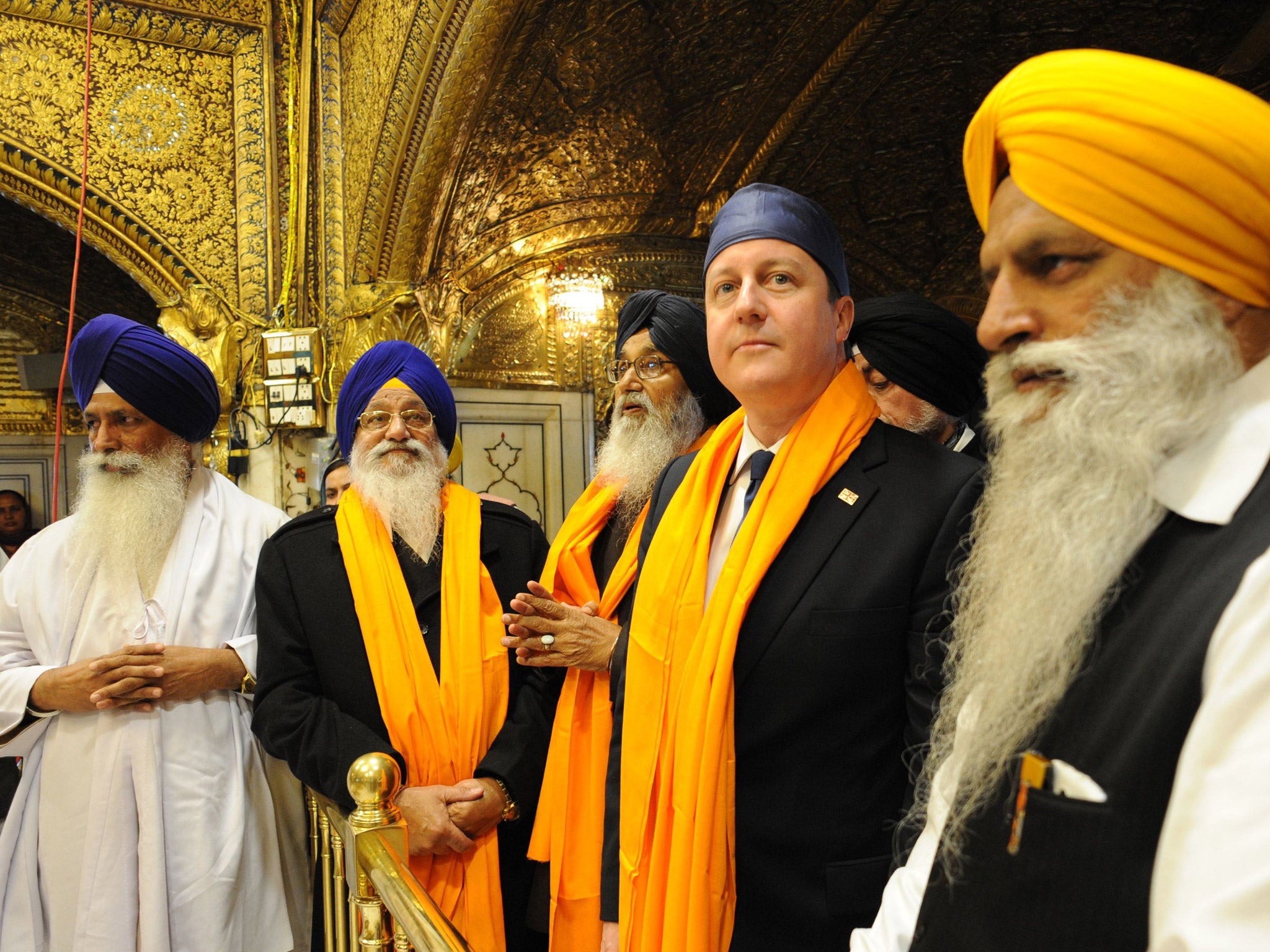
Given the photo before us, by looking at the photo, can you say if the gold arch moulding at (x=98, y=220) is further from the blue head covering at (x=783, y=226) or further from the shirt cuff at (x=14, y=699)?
the blue head covering at (x=783, y=226)

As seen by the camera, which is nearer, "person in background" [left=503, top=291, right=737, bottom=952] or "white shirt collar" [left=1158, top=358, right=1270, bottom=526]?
"white shirt collar" [left=1158, top=358, right=1270, bottom=526]

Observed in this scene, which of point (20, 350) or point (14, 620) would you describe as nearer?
point (14, 620)

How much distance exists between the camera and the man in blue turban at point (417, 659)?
6.56 feet

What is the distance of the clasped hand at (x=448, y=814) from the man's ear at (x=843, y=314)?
4.31ft

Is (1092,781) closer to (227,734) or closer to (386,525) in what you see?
(386,525)

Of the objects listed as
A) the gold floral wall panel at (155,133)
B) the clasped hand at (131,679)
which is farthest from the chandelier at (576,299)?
the clasped hand at (131,679)

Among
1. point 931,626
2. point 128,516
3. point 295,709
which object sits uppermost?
point 128,516

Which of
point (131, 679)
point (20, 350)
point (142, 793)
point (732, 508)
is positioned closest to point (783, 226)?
point (732, 508)

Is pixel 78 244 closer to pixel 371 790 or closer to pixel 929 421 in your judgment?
pixel 371 790

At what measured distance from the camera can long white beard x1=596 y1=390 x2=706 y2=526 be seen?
253 cm

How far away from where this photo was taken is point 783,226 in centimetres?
153

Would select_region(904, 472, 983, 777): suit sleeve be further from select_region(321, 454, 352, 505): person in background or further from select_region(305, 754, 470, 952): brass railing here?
select_region(321, 454, 352, 505): person in background

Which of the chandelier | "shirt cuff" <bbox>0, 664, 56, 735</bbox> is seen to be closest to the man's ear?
"shirt cuff" <bbox>0, 664, 56, 735</bbox>

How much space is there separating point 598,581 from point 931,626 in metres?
1.24
